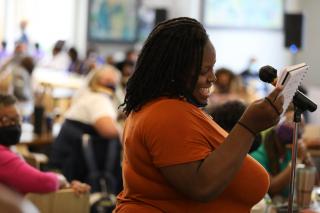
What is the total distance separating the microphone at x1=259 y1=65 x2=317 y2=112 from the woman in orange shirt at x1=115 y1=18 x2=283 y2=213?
0.15m

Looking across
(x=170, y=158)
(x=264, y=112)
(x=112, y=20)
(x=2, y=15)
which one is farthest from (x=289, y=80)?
(x=2, y=15)

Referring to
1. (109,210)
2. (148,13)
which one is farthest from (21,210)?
(148,13)

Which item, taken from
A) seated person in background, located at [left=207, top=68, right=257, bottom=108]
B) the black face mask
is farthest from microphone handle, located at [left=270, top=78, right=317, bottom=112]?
seated person in background, located at [left=207, top=68, right=257, bottom=108]

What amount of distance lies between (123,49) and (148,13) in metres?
1.20

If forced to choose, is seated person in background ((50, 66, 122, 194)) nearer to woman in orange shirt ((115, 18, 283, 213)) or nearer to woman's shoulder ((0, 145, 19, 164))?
woman's shoulder ((0, 145, 19, 164))

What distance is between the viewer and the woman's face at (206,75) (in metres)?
1.80

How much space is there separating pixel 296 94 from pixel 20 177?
127cm

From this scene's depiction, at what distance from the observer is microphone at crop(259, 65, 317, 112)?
6.18ft

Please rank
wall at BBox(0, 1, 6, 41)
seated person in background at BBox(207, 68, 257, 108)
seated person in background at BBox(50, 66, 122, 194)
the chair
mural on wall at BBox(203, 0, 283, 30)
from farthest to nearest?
wall at BBox(0, 1, 6, 41) → mural on wall at BBox(203, 0, 283, 30) → seated person in background at BBox(207, 68, 257, 108) → seated person in background at BBox(50, 66, 122, 194) → the chair

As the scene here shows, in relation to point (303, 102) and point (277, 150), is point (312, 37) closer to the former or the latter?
point (277, 150)

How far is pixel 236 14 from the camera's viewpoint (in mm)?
14789

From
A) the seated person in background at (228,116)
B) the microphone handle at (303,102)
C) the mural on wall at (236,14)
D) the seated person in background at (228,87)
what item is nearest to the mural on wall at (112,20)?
the mural on wall at (236,14)

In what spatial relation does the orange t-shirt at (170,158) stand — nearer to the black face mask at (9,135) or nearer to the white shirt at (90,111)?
the black face mask at (9,135)

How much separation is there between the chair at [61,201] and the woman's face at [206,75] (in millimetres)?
1368
